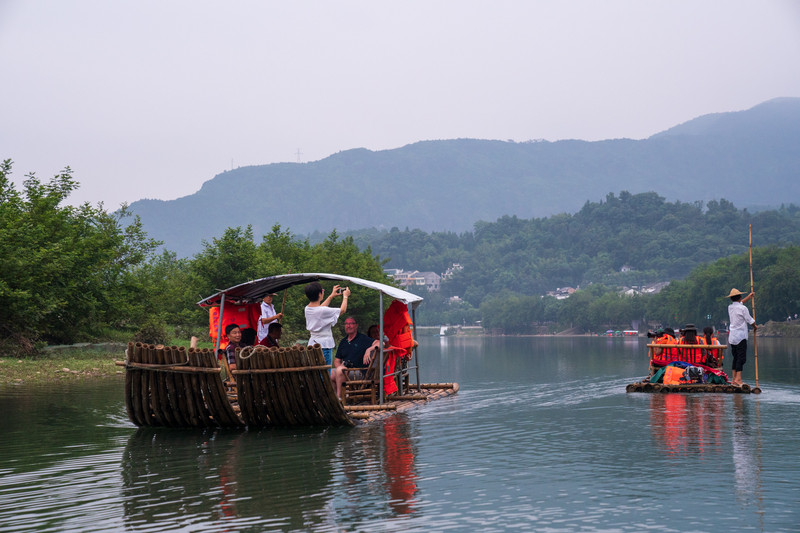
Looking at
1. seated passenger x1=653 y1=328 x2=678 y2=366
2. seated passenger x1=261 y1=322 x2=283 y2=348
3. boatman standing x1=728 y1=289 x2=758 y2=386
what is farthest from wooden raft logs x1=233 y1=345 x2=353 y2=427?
seated passenger x1=653 y1=328 x2=678 y2=366

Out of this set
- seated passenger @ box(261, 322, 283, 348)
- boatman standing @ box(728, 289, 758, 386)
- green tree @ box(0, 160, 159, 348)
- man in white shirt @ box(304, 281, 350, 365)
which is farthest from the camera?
green tree @ box(0, 160, 159, 348)

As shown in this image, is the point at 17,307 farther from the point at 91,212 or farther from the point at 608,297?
the point at 608,297

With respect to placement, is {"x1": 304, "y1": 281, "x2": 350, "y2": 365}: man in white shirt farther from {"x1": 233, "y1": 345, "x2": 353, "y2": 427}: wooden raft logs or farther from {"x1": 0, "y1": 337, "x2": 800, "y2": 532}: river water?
{"x1": 0, "y1": 337, "x2": 800, "y2": 532}: river water

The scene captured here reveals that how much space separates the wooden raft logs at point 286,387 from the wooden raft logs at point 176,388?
41 centimetres

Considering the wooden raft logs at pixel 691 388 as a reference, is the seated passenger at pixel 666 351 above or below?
above

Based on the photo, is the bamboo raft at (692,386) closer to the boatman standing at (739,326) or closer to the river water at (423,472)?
the boatman standing at (739,326)

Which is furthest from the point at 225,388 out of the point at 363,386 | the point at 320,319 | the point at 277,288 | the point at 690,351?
the point at 690,351

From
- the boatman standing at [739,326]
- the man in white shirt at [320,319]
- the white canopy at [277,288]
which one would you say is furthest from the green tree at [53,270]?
the boatman standing at [739,326]

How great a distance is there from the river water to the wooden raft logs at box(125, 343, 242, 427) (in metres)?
0.41

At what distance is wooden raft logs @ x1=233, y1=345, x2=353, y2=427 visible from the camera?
49.6 feet

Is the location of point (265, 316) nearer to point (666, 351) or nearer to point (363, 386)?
point (363, 386)

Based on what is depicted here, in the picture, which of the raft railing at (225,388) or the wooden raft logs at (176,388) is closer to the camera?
the raft railing at (225,388)

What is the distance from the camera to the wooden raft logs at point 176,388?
608 inches

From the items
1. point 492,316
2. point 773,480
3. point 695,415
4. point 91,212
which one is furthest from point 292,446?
point 492,316
